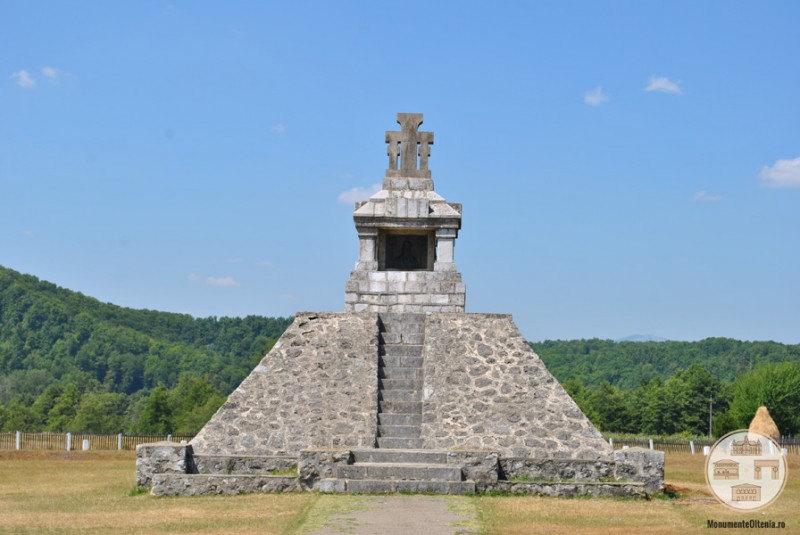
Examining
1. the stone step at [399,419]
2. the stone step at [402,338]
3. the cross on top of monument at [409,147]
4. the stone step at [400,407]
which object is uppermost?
the cross on top of monument at [409,147]

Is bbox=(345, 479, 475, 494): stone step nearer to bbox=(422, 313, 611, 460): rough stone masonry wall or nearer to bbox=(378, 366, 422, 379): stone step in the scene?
bbox=(422, 313, 611, 460): rough stone masonry wall

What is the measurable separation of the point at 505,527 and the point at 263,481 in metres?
3.92

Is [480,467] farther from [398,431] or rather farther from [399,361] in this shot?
[399,361]

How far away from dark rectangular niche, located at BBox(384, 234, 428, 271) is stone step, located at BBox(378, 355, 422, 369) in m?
3.70

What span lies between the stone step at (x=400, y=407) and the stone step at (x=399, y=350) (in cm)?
133

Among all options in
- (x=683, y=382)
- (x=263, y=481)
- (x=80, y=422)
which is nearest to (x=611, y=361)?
(x=683, y=382)

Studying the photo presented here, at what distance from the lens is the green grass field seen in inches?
437

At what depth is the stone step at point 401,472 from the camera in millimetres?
13430

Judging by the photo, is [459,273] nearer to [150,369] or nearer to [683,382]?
[683,382]

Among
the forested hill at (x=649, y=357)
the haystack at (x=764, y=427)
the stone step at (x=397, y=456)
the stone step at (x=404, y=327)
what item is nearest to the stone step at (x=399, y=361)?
the stone step at (x=404, y=327)

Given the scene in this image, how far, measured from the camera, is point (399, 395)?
54.1ft

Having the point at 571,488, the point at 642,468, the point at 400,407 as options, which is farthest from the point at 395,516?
the point at 400,407

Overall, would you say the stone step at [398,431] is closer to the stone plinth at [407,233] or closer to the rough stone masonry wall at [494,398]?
the rough stone masonry wall at [494,398]

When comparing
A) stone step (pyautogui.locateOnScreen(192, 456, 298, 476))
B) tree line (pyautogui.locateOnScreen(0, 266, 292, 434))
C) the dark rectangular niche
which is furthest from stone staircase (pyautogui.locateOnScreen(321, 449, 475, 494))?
tree line (pyautogui.locateOnScreen(0, 266, 292, 434))
